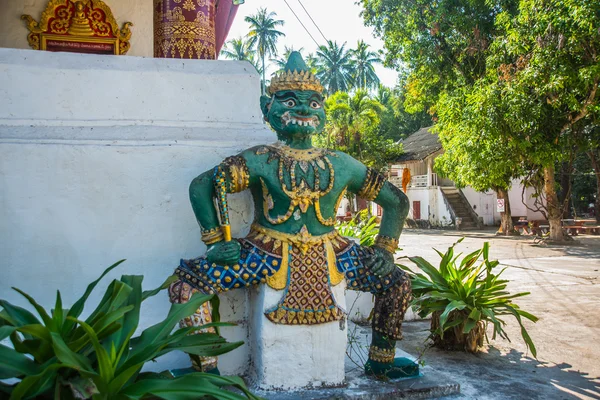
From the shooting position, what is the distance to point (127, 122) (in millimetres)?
3293

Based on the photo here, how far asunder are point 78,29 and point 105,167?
349 cm

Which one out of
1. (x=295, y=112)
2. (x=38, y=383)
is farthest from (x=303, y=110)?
(x=38, y=383)

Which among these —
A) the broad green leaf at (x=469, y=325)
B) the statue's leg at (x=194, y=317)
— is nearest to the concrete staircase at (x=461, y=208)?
the broad green leaf at (x=469, y=325)

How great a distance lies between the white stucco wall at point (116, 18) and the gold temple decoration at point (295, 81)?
372 cm

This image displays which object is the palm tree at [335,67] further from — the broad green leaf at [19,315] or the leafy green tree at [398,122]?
the broad green leaf at [19,315]

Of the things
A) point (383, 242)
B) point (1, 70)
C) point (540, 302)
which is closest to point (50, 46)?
point (1, 70)

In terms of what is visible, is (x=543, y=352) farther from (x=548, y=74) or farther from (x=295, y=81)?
(x=548, y=74)

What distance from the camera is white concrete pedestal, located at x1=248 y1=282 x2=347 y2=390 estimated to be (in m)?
2.90

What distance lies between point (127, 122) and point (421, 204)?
24.8 meters

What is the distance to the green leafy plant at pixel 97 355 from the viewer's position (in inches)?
76.5

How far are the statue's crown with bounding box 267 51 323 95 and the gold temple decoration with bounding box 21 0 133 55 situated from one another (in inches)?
147

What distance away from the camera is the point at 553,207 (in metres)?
15.7

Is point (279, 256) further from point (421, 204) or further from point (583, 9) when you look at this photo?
point (421, 204)

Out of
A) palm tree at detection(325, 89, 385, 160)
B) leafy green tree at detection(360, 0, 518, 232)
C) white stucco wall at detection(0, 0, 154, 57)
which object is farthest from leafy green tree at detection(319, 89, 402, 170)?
white stucco wall at detection(0, 0, 154, 57)
